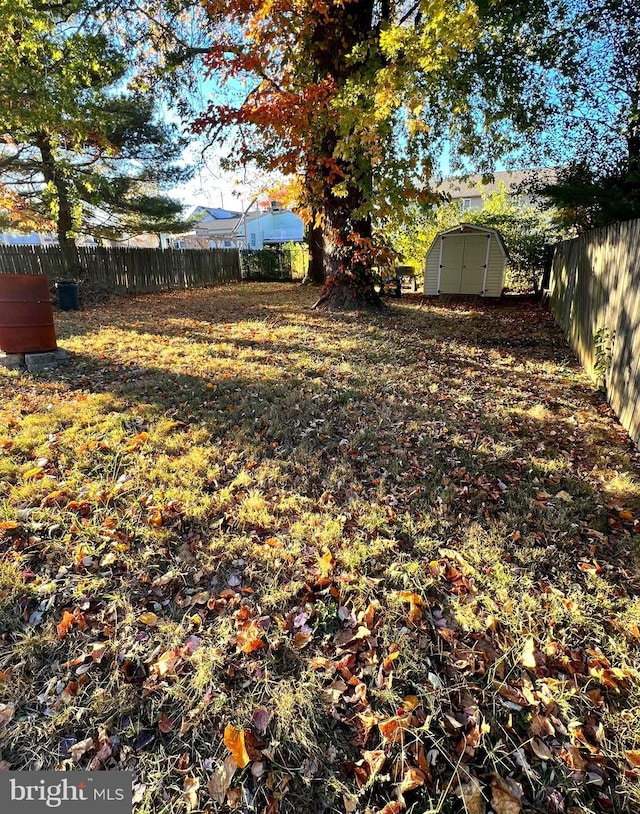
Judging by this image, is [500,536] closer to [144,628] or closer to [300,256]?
[144,628]

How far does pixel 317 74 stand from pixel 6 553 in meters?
9.27

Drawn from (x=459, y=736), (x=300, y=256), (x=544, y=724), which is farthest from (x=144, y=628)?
(x=300, y=256)

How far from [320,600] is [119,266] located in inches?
577

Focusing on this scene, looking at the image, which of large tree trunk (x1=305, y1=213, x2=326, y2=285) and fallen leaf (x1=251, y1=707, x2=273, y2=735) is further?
large tree trunk (x1=305, y1=213, x2=326, y2=285)

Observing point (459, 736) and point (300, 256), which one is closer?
point (459, 736)

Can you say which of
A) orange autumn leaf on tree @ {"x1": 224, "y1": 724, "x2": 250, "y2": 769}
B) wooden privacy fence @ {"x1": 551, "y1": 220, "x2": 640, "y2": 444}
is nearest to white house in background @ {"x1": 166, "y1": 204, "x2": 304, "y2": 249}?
wooden privacy fence @ {"x1": 551, "y1": 220, "x2": 640, "y2": 444}

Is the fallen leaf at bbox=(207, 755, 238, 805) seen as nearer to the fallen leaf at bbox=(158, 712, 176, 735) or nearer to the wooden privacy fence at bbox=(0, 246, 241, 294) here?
the fallen leaf at bbox=(158, 712, 176, 735)

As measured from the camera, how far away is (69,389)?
4332mm

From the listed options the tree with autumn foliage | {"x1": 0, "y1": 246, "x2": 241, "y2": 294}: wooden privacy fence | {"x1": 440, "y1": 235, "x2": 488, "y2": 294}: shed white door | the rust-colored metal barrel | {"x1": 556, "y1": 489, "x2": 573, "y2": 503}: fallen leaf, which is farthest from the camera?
{"x1": 440, "y1": 235, "x2": 488, "y2": 294}: shed white door

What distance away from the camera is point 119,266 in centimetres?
1394

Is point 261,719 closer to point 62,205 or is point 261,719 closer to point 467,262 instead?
point 467,262

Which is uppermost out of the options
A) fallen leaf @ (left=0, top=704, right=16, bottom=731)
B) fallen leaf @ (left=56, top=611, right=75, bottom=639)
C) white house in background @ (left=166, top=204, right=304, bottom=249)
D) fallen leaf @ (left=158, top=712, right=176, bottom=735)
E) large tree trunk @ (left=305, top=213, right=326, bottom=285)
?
white house in background @ (left=166, top=204, right=304, bottom=249)

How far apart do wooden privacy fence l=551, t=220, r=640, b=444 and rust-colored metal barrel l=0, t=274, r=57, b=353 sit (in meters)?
6.00

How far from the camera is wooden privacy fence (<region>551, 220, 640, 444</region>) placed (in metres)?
3.87
